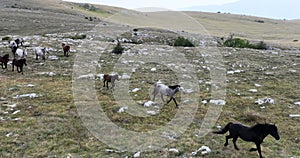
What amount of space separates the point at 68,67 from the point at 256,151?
47.6 feet

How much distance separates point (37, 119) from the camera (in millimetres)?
11719

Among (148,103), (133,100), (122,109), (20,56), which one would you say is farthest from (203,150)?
(20,56)

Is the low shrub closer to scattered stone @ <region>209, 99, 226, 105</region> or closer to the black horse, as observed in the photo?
scattered stone @ <region>209, 99, 226, 105</region>

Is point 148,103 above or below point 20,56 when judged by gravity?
below

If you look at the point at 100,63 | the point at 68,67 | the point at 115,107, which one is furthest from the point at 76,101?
the point at 100,63

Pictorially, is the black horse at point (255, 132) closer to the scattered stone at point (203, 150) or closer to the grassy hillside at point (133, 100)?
the grassy hillside at point (133, 100)

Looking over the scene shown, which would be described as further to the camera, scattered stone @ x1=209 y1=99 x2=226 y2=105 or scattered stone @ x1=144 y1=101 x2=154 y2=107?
scattered stone @ x1=209 y1=99 x2=226 y2=105

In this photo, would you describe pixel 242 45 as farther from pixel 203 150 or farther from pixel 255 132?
pixel 203 150

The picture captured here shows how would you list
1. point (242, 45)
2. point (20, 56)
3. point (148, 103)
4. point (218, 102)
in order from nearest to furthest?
point (148, 103) < point (218, 102) < point (20, 56) < point (242, 45)

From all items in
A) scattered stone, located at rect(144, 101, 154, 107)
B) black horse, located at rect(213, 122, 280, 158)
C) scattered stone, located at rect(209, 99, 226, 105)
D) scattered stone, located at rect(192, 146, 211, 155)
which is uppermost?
black horse, located at rect(213, 122, 280, 158)

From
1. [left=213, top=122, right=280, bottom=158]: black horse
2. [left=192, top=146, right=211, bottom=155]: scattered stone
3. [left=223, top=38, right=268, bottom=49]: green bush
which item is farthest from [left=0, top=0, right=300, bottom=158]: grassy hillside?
[left=223, top=38, right=268, bottom=49]: green bush

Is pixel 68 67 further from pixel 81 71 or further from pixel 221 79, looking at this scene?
pixel 221 79

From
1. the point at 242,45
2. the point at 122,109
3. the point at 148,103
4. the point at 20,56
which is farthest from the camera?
the point at 242,45

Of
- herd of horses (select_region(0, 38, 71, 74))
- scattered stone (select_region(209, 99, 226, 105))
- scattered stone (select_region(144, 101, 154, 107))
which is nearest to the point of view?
scattered stone (select_region(144, 101, 154, 107))
